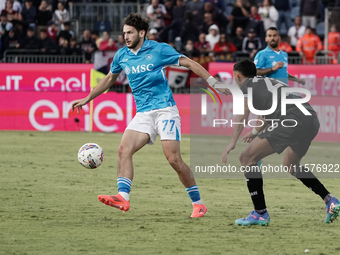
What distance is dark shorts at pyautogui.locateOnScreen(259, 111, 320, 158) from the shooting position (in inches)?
272

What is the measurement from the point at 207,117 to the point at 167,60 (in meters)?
12.7

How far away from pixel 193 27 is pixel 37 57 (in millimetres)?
5435

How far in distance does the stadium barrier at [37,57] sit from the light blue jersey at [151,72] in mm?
14140

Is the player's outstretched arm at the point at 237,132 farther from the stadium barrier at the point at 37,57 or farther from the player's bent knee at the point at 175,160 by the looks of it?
the stadium barrier at the point at 37,57

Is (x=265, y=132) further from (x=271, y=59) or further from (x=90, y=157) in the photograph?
(x=271, y=59)

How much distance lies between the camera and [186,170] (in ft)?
24.2

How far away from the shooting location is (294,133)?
22.8 feet

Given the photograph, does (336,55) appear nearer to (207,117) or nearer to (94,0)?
(207,117)

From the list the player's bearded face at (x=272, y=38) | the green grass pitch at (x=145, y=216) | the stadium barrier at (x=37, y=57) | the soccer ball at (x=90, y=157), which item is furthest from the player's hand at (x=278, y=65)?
the stadium barrier at (x=37, y=57)

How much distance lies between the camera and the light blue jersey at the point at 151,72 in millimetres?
7352

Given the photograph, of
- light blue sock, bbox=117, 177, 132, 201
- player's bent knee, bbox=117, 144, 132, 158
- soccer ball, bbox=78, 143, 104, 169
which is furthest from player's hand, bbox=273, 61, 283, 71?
light blue sock, bbox=117, 177, 132, 201

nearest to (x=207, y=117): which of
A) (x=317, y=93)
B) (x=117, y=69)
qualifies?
(x=317, y=93)

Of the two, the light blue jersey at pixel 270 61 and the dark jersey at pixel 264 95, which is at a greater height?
the light blue jersey at pixel 270 61

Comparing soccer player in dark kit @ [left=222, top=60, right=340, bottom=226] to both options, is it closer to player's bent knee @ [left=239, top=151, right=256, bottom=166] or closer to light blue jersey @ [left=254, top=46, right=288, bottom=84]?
player's bent knee @ [left=239, top=151, right=256, bottom=166]
